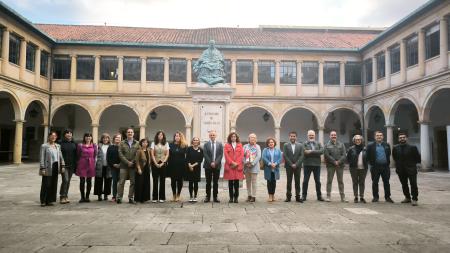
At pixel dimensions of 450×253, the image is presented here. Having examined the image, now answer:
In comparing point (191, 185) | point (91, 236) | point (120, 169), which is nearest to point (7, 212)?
point (120, 169)

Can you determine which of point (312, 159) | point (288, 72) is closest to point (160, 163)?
point (312, 159)

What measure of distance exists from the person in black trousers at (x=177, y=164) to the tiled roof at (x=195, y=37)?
16.8 meters

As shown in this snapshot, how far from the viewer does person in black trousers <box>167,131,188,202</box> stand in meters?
7.65

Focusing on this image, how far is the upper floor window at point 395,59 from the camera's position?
20247 mm

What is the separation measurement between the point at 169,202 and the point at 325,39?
2212 centimetres

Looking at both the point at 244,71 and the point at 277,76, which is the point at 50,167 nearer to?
the point at 244,71

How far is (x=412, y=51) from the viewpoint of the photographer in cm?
1886

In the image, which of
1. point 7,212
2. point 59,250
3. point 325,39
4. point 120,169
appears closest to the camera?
point 59,250

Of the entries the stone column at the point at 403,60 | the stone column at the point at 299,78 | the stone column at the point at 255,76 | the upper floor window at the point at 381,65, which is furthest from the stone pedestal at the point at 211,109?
the upper floor window at the point at 381,65

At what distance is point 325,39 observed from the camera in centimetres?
2641

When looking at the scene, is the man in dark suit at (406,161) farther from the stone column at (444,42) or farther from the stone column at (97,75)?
the stone column at (97,75)

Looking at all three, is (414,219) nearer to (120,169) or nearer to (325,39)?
(120,169)

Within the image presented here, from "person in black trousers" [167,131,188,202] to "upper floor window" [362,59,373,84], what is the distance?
62.0 ft

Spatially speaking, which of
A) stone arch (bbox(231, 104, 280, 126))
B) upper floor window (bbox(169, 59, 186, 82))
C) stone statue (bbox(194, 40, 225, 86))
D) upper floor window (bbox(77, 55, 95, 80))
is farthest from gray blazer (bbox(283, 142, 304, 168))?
upper floor window (bbox(77, 55, 95, 80))
